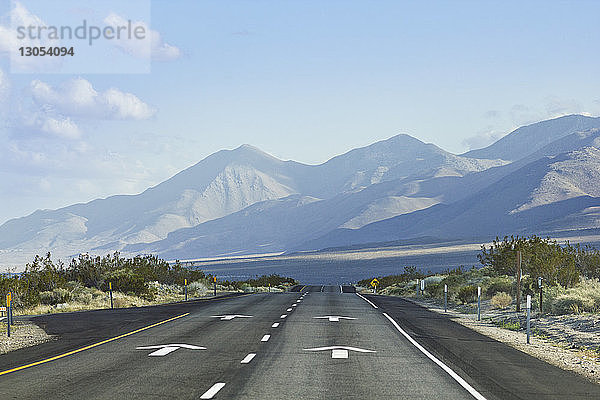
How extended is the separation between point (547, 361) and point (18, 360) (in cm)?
1104

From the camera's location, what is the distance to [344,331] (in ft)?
71.2

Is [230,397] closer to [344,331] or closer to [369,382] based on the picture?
[369,382]

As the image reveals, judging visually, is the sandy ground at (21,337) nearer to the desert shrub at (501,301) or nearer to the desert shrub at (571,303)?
the desert shrub at (571,303)

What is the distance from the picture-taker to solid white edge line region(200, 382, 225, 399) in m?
10.7

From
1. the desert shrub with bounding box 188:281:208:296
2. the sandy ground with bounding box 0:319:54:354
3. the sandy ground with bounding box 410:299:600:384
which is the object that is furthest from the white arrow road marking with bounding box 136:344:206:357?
the desert shrub with bounding box 188:281:208:296

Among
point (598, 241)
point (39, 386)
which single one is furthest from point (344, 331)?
point (598, 241)

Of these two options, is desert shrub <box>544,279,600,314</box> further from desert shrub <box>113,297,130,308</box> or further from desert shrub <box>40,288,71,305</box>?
desert shrub <box>40,288,71,305</box>

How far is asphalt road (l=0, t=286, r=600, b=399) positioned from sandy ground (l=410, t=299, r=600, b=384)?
2.25 ft

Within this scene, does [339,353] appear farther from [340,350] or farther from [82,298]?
[82,298]

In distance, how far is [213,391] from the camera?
11.1 meters

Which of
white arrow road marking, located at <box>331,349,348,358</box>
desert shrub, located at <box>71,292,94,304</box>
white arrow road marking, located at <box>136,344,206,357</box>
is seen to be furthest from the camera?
desert shrub, located at <box>71,292,94,304</box>

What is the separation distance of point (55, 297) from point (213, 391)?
2890 centimetres

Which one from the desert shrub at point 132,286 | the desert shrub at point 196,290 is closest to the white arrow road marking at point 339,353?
the desert shrub at point 132,286

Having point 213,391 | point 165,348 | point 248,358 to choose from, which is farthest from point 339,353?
point 213,391
